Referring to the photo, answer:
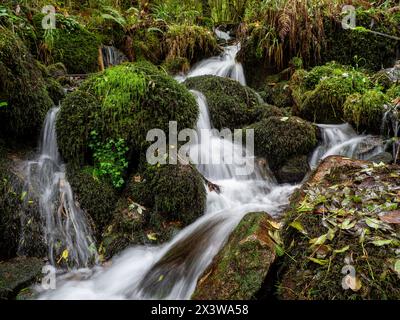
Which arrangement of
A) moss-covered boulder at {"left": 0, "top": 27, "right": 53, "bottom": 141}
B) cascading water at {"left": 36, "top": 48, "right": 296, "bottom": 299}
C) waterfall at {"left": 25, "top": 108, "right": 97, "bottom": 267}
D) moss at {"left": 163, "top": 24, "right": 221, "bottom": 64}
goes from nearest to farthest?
cascading water at {"left": 36, "top": 48, "right": 296, "bottom": 299} < waterfall at {"left": 25, "top": 108, "right": 97, "bottom": 267} < moss-covered boulder at {"left": 0, "top": 27, "right": 53, "bottom": 141} < moss at {"left": 163, "top": 24, "right": 221, "bottom": 64}

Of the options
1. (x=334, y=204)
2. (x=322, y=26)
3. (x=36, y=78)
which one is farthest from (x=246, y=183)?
(x=322, y=26)

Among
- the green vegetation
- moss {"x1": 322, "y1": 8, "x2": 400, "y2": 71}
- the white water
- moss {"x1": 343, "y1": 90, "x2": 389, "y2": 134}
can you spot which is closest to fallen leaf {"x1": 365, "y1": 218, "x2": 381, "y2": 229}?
moss {"x1": 343, "y1": 90, "x2": 389, "y2": 134}

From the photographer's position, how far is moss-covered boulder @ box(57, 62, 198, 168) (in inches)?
161

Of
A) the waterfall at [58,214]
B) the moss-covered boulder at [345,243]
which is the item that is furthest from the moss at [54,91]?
the moss-covered boulder at [345,243]

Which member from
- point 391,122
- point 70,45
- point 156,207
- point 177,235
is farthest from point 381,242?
point 70,45

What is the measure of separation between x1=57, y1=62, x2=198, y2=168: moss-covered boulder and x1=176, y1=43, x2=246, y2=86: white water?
3.41 m

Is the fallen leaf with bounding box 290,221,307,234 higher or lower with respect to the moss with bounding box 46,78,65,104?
lower

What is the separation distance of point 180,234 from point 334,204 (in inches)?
67.5

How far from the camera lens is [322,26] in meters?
7.47

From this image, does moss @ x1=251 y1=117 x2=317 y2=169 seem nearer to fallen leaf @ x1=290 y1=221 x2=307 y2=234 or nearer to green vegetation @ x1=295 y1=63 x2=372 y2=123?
green vegetation @ x1=295 y1=63 x2=372 y2=123

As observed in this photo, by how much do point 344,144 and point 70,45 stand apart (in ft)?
18.7

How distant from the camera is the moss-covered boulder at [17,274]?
2794 mm

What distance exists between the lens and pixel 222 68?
796 cm

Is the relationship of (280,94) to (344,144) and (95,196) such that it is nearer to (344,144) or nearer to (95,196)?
(344,144)
